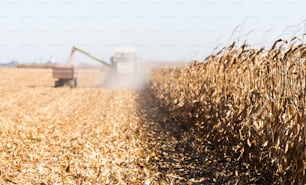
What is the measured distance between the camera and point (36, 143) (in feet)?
26.3

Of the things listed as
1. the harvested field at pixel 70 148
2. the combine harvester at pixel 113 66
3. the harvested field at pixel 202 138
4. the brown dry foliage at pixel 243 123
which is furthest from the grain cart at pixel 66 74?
the brown dry foliage at pixel 243 123

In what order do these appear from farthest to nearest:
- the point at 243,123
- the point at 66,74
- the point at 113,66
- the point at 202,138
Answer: the point at 113,66 < the point at 66,74 < the point at 202,138 < the point at 243,123

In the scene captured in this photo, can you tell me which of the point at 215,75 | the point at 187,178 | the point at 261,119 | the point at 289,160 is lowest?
the point at 187,178

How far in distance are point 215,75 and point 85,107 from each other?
8.53 m

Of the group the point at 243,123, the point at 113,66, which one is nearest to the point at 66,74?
the point at 113,66

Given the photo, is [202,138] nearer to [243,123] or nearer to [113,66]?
[243,123]

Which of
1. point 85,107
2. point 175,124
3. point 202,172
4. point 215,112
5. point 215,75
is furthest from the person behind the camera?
point 85,107

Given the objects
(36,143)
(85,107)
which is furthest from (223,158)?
(85,107)

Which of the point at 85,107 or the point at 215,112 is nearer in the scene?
the point at 215,112

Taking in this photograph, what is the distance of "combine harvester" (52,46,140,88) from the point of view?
974 inches

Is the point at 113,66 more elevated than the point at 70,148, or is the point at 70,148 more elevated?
the point at 113,66

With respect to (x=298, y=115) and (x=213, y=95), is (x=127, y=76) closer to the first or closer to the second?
(x=213, y=95)

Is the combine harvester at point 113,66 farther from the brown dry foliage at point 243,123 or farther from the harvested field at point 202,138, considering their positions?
the brown dry foliage at point 243,123

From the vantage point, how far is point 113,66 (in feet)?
94.9
